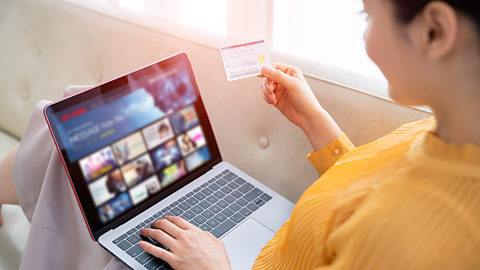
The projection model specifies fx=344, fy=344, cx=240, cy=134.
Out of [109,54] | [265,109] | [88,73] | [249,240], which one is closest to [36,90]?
[88,73]

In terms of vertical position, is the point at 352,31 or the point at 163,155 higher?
the point at 352,31

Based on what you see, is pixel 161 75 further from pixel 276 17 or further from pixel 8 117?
pixel 8 117

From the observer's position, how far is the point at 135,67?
1.11 meters

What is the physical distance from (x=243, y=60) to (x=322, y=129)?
225mm

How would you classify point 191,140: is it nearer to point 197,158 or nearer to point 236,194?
Answer: point 197,158

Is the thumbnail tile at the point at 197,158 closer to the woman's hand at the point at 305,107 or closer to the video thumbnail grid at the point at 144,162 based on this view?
the video thumbnail grid at the point at 144,162

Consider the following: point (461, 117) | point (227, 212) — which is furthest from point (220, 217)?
point (461, 117)

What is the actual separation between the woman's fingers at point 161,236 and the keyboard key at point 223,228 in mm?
116

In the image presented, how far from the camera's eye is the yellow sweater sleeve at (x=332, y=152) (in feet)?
2.26

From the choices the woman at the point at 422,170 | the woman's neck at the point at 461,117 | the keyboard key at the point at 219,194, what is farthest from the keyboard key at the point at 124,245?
the woman's neck at the point at 461,117

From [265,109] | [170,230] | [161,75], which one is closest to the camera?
[170,230]

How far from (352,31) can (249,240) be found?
0.61m

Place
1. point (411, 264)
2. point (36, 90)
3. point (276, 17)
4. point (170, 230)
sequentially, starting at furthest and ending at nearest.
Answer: point (36, 90)
point (276, 17)
point (170, 230)
point (411, 264)

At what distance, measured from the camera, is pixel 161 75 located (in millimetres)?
758
